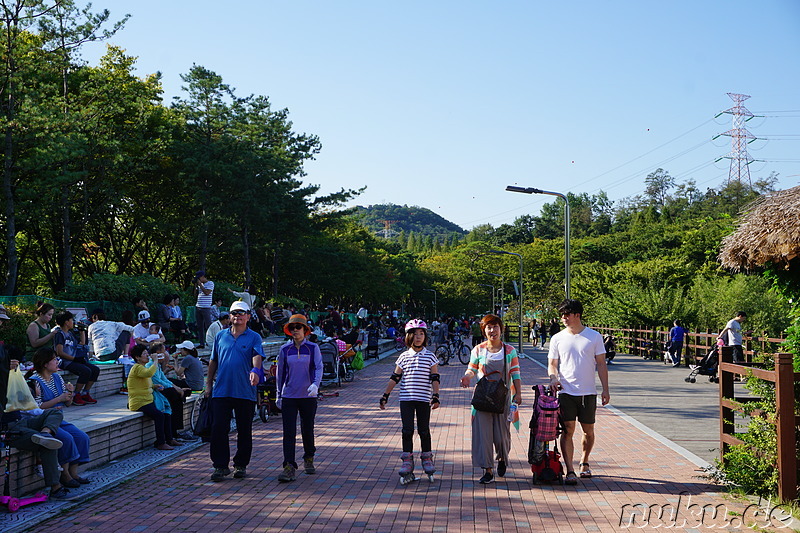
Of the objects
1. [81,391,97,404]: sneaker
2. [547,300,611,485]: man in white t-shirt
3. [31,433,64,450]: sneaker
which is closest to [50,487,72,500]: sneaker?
[31,433,64,450]: sneaker

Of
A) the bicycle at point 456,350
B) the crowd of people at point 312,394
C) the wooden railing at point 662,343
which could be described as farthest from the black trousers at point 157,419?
the bicycle at point 456,350

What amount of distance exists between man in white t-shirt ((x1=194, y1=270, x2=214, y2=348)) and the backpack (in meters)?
11.4

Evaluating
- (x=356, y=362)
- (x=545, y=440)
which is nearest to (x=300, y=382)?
(x=545, y=440)

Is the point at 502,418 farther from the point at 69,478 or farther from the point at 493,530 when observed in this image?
the point at 69,478

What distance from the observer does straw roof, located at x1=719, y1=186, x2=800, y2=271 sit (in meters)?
7.60

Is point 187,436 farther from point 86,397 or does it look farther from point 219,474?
point 219,474

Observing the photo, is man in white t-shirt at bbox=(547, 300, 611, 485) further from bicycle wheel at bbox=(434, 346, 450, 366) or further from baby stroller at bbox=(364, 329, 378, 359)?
baby stroller at bbox=(364, 329, 378, 359)

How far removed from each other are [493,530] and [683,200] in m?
128

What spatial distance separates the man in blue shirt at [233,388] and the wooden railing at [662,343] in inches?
612

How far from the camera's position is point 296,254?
45500 mm

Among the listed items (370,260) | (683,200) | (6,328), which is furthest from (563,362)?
(683,200)

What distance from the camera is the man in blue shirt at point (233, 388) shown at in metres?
8.15

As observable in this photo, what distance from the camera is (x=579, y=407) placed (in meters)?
7.88

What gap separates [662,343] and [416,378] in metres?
25.4
